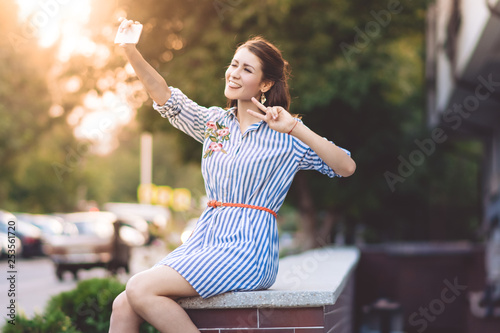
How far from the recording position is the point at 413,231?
24531 millimetres

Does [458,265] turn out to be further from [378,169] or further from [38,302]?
[38,302]

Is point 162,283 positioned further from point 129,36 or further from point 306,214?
point 306,214

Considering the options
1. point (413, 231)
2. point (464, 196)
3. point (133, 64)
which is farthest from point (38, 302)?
point (464, 196)

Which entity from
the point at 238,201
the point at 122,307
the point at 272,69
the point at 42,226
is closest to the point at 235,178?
the point at 238,201

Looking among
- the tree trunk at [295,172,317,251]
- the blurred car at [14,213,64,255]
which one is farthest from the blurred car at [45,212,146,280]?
the blurred car at [14,213,64,255]

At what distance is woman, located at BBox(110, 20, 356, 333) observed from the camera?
9.98ft

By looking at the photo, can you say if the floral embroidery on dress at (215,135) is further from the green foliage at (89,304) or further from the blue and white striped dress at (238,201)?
the green foliage at (89,304)

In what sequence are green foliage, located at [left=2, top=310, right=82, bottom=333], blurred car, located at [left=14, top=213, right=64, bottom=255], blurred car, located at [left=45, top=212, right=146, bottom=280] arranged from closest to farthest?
green foliage, located at [left=2, top=310, right=82, bottom=333], blurred car, located at [left=45, top=212, right=146, bottom=280], blurred car, located at [left=14, top=213, right=64, bottom=255]

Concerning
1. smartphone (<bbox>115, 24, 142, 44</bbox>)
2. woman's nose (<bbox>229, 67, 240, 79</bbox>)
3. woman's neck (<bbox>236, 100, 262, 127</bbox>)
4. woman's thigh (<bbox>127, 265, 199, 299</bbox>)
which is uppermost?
smartphone (<bbox>115, 24, 142, 44</bbox>)

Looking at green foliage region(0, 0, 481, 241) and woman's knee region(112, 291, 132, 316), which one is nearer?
woman's knee region(112, 291, 132, 316)

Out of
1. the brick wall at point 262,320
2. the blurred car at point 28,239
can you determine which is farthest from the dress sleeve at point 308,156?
the blurred car at point 28,239

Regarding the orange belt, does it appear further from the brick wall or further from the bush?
the bush

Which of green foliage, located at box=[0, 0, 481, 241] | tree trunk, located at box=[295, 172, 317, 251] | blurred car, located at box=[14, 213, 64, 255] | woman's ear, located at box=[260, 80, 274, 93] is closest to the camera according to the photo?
woman's ear, located at box=[260, 80, 274, 93]

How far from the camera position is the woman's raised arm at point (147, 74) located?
10.9 feet
